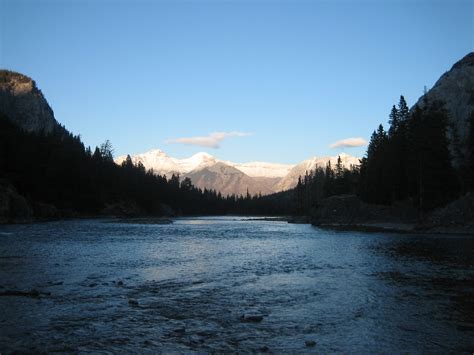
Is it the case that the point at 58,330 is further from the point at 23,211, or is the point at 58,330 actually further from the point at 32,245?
the point at 23,211

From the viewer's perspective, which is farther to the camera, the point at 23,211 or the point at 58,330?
the point at 23,211

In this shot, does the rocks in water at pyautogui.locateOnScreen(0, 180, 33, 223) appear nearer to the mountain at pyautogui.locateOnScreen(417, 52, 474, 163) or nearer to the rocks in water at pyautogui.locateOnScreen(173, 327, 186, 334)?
the rocks in water at pyautogui.locateOnScreen(173, 327, 186, 334)

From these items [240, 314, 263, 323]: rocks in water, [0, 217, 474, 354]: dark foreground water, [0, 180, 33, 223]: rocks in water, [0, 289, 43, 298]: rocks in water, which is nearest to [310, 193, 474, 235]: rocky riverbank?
[0, 217, 474, 354]: dark foreground water

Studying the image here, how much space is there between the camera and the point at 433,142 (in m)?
79.8

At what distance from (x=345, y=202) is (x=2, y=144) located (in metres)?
90.5

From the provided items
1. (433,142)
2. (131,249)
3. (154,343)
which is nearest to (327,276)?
(154,343)

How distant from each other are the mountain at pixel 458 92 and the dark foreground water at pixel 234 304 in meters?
120

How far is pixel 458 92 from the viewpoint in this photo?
148m

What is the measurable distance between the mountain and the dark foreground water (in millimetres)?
119948

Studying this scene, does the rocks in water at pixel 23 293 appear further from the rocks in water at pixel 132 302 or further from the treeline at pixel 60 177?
the treeline at pixel 60 177

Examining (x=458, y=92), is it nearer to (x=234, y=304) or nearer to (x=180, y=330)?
(x=234, y=304)

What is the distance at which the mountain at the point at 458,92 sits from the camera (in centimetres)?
13725

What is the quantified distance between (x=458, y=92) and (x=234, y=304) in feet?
514

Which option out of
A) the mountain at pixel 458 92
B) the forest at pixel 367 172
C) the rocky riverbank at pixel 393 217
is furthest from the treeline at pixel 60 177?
the mountain at pixel 458 92
